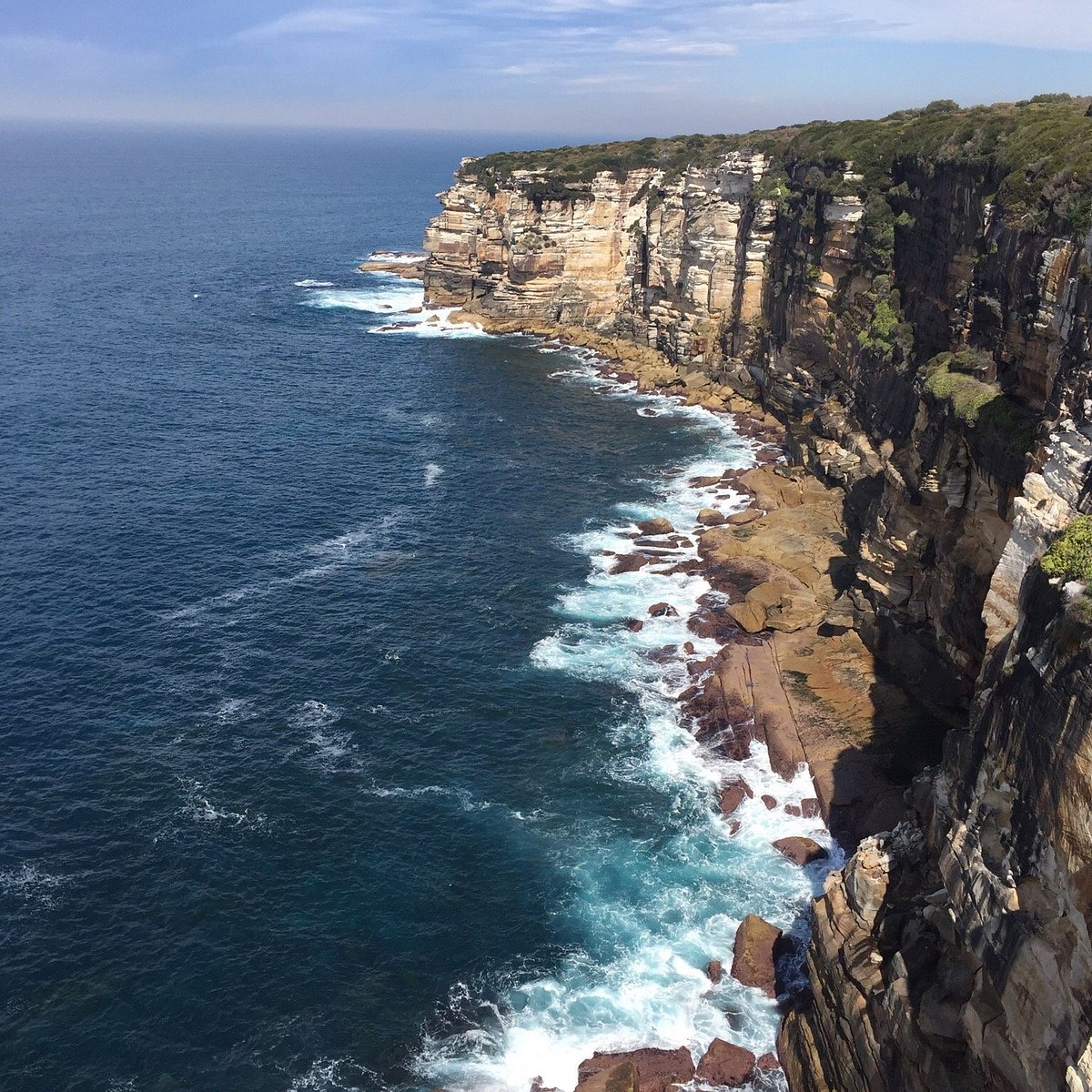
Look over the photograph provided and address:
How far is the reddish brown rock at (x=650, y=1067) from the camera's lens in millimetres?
37969

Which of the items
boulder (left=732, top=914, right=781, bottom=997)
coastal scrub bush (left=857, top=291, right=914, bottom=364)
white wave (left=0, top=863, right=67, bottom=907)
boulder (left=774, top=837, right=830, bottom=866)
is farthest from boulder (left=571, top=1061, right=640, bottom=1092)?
coastal scrub bush (left=857, top=291, right=914, bottom=364)

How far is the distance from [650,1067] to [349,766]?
2346cm

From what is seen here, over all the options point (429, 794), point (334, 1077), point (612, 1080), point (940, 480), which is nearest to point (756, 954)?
point (612, 1080)

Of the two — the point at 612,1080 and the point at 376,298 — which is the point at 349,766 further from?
the point at 376,298

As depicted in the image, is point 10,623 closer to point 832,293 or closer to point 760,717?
point 760,717

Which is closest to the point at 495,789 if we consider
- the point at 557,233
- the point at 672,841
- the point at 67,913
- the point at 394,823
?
the point at 394,823

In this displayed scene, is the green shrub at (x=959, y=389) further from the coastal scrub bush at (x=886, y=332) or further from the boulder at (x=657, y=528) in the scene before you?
the boulder at (x=657, y=528)

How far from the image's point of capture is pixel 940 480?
5325 centimetres

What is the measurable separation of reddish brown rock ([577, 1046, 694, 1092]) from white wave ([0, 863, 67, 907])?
25.9 metres

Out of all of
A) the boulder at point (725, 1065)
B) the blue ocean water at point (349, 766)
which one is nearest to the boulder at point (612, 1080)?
the blue ocean water at point (349, 766)

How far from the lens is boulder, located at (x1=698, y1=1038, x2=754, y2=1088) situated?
37.8m

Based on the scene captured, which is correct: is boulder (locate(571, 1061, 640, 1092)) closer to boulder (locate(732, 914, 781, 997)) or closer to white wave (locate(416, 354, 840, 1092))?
white wave (locate(416, 354, 840, 1092))

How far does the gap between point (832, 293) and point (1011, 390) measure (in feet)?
148

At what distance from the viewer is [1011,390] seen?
162 feet
